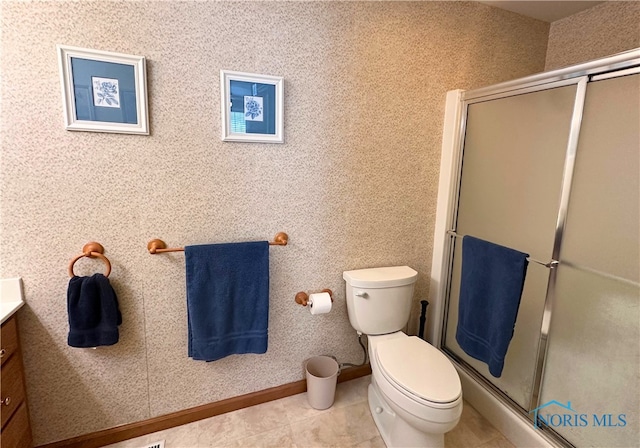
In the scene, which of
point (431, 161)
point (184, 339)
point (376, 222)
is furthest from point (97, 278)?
point (431, 161)

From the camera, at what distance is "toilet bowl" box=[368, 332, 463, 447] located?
4.29 feet

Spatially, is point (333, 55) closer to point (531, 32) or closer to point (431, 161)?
point (431, 161)

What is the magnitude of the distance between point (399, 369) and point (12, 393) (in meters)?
1.56

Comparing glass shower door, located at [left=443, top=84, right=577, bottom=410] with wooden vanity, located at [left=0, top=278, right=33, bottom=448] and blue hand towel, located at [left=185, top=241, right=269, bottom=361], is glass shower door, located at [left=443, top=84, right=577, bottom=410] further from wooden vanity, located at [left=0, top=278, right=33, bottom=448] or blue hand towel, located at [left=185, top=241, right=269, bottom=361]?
wooden vanity, located at [left=0, top=278, right=33, bottom=448]

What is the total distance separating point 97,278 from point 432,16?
210 cm

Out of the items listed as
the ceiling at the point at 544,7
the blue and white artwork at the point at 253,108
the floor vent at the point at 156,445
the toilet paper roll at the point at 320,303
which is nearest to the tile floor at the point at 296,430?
the floor vent at the point at 156,445

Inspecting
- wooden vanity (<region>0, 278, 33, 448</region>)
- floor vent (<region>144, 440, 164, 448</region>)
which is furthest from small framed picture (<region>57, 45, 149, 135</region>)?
floor vent (<region>144, 440, 164, 448</region>)

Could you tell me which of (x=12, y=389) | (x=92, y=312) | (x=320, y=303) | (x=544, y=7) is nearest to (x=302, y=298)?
(x=320, y=303)

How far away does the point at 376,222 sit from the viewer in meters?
1.87

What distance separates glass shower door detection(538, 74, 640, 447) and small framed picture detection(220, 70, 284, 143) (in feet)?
4.37

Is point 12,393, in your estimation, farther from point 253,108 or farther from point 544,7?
point 544,7

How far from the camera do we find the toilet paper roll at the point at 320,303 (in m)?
1.70

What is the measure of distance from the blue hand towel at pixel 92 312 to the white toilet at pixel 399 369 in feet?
3.69

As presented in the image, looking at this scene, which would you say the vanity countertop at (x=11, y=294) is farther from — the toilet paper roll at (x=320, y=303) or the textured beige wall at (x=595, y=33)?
the textured beige wall at (x=595, y=33)
